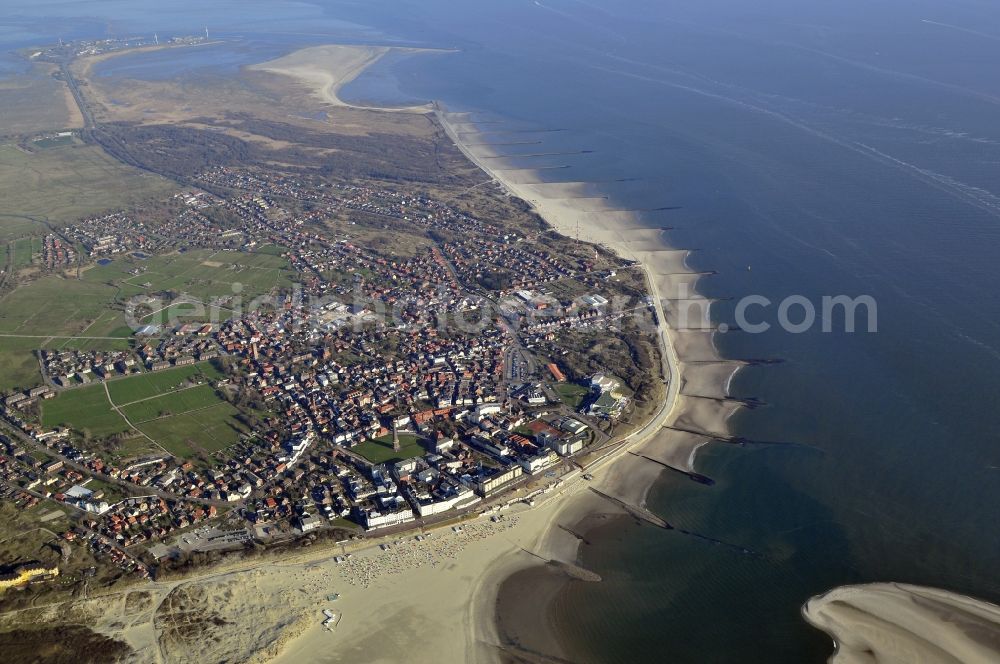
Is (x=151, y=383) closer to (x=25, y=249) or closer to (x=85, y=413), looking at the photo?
(x=85, y=413)

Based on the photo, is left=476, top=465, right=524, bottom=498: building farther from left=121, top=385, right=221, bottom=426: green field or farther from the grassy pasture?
the grassy pasture

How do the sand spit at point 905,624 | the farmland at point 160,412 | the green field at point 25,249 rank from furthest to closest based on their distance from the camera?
the green field at point 25,249, the farmland at point 160,412, the sand spit at point 905,624

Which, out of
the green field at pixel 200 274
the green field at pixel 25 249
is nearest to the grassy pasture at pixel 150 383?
the green field at pixel 200 274

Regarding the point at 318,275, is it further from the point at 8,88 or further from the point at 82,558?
the point at 8,88

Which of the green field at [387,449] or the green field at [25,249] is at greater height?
the green field at [387,449]

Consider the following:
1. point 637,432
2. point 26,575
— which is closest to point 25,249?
point 26,575

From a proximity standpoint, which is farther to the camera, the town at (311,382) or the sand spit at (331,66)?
the sand spit at (331,66)

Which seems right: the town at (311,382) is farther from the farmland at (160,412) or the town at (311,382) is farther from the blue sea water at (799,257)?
the blue sea water at (799,257)
